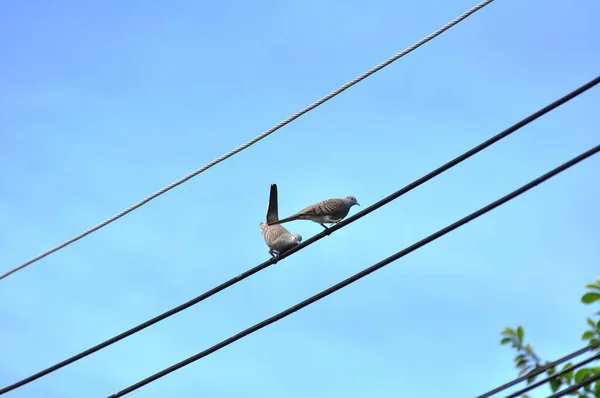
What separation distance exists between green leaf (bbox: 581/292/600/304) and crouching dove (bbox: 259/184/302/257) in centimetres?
371

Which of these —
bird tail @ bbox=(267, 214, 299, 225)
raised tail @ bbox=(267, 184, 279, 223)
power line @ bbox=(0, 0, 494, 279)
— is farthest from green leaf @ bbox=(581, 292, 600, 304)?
raised tail @ bbox=(267, 184, 279, 223)

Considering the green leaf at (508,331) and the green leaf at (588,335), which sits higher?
the green leaf at (508,331)

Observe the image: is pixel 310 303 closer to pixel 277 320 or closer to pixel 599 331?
pixel 277 320

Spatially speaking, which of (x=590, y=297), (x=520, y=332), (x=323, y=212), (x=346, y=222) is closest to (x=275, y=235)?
(x=323, y=212)

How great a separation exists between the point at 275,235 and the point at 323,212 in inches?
26.8

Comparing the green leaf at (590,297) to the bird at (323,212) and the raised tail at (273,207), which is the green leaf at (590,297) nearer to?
the bird at (323,212)

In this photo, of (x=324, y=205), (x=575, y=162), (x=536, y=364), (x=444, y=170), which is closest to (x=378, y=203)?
(x=444, y=170)

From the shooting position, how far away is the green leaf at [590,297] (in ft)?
25.3

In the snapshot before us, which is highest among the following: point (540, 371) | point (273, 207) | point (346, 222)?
point (273, 207)

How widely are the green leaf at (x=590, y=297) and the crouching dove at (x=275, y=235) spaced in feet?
12.2

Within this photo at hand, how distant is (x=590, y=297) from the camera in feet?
25.4

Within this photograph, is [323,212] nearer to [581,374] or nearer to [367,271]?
[367,271]

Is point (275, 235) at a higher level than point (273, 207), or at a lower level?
lower

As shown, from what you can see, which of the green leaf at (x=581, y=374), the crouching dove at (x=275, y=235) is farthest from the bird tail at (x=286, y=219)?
the green leaf at (x=581, y=374)
